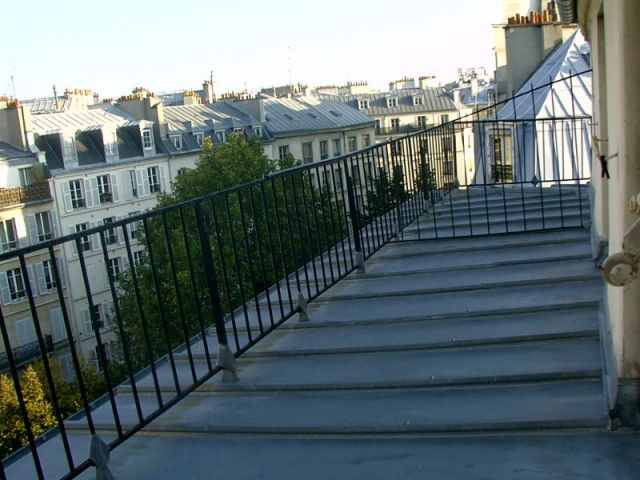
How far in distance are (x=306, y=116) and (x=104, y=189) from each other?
19.5 metres

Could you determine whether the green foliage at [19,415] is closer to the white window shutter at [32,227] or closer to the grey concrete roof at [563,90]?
the white window shutter at [32,227]

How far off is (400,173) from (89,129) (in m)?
36.8

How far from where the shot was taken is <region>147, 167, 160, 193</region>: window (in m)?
44.1

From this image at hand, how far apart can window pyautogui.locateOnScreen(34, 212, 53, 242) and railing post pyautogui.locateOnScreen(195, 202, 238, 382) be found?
3564cm

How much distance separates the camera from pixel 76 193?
39844 mm

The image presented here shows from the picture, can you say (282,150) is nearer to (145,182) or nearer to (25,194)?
(145,182)

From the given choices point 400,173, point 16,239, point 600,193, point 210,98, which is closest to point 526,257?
point 600,193

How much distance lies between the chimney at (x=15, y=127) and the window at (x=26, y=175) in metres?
1.18

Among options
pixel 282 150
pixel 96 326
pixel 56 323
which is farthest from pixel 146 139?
pixel 96 326

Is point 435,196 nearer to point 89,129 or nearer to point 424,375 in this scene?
point 424,375

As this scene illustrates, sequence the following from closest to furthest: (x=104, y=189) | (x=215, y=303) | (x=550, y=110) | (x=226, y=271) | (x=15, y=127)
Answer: (x=215, y=303) → (x=226, y=271) → (x=550, y=110) → (x=15, y=127) → (x=104, y=189)

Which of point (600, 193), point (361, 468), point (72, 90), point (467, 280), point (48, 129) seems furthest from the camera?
point (72, 90)

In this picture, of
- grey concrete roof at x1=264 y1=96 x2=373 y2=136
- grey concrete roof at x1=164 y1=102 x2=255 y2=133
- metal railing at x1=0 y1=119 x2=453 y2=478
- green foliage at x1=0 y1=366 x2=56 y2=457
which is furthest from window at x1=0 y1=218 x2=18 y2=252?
metal railing at x1=0 y1=119 x2=453 y2=478

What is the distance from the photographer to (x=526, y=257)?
665 cm
